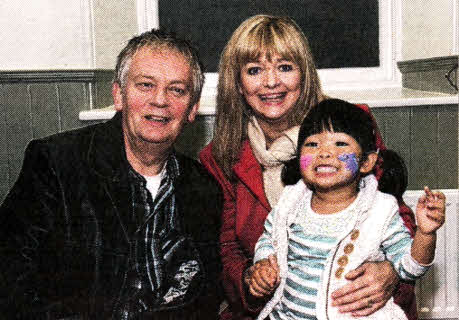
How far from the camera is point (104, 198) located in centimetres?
149

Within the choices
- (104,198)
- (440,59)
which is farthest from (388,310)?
(440,59)

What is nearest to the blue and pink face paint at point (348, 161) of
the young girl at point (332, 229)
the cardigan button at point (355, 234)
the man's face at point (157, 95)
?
the young girl at point (332, 229)

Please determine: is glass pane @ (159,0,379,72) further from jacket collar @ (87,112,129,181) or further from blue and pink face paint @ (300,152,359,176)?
blue and pink face paint @ (300,152,359,176)

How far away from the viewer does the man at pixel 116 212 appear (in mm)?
1433

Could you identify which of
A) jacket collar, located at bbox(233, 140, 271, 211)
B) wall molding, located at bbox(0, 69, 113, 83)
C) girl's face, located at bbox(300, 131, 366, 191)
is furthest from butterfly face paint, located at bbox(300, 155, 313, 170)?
wall molding, located at bbox(0, 69, 113, 83)

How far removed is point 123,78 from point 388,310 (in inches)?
35.4

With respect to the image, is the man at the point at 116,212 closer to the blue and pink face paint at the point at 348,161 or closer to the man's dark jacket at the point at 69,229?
the man's dark jacket at the point at 69,229

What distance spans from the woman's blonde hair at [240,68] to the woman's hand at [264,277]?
399mm

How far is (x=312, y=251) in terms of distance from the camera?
1.38m

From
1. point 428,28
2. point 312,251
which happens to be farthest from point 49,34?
point 428,28

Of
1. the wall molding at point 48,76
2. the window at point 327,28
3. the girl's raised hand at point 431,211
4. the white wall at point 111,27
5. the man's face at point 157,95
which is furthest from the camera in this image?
the window at point 327,28

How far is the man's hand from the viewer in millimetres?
1342

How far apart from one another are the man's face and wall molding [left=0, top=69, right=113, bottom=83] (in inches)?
28.8

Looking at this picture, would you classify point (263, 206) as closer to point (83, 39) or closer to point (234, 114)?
point (234, 114)
